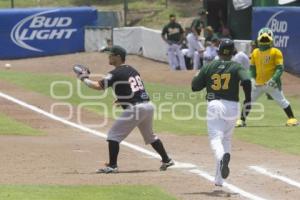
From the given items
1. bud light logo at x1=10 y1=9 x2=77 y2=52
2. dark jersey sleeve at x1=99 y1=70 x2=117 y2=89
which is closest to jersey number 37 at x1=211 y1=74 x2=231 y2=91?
dark jersey sleeve at x1=99 y1=70 x2=117 y2=89

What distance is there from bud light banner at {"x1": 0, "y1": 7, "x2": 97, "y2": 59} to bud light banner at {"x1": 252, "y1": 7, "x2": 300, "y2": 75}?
933cm

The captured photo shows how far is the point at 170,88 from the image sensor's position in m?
24.6

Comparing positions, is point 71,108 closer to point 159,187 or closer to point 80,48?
point 159,187

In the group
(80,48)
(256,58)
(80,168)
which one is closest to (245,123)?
(256,58)

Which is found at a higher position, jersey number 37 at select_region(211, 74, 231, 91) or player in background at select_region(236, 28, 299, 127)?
jersey number 37 at select_region(211, 74, 231, 91)

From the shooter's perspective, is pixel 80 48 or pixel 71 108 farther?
pixel 80 48

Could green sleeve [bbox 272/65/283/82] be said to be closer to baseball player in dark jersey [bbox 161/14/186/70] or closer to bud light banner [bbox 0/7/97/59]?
baseball player in dark jersey [bbox 161/14/186/70]

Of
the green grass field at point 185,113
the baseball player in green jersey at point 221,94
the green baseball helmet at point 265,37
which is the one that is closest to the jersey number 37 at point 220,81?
the baseball player in green jersey at point 221,94

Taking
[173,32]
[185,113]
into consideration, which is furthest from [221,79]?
[173,32]

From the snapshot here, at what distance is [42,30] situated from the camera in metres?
33.9

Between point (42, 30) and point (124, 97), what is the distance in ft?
75.3

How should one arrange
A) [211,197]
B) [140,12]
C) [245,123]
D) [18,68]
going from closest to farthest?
[211,197]
[245,123]
[18,68]
[140,12]

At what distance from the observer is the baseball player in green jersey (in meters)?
10.1

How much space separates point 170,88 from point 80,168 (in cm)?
1264
